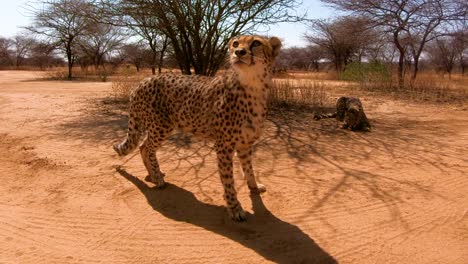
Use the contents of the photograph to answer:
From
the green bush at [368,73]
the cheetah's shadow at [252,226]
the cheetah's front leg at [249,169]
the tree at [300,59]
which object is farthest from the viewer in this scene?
the tree at [300,59]

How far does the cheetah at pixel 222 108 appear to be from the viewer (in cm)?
327

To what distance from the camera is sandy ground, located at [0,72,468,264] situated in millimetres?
3016

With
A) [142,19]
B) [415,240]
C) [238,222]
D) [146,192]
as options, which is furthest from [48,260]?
[142,19]

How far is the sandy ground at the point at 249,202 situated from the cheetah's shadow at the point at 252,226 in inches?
0.5

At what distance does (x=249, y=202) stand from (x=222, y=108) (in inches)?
40.9

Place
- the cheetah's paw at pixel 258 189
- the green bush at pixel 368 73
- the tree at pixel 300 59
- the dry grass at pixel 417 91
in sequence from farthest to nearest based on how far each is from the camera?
the tree at pixel 300 59 < the green bush at pixel 368 73 < the dry grass at pixel 417 91 < the cheetah's paw at pixel 258 189

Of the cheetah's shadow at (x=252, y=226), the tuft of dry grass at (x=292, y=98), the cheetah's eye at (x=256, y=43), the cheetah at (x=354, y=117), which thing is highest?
the cheetah's eye at (x=256, y=43)

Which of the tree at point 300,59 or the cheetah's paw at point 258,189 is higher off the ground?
the tree at point 300,59

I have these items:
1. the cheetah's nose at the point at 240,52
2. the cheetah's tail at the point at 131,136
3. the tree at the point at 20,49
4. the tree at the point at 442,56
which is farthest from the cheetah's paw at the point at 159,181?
the tree at the point at 20,49

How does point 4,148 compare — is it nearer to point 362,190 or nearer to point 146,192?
point 146,192

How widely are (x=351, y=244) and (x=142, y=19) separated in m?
7.24

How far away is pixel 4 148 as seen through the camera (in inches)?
222

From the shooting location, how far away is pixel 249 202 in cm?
383

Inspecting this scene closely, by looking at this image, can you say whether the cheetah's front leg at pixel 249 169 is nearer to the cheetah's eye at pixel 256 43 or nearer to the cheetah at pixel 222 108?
the cheetah at pixel 222 108
